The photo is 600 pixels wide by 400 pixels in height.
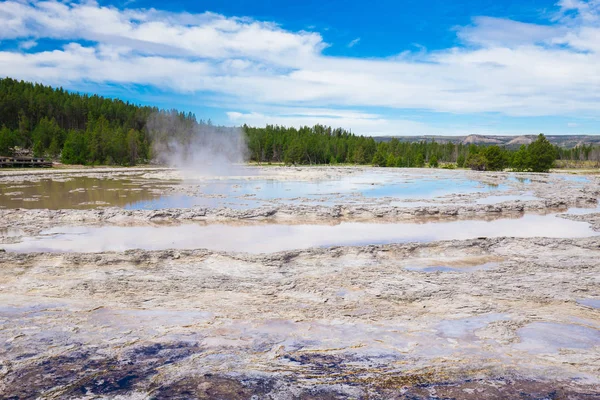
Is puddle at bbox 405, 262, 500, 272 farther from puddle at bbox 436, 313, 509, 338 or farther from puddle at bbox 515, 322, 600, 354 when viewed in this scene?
puddle at bbox 515, 322, 600, 354

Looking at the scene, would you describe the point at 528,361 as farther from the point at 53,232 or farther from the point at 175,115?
the point at 175,115

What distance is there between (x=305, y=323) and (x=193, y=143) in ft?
318

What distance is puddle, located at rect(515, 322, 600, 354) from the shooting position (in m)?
5.72

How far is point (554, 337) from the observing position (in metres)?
6.05

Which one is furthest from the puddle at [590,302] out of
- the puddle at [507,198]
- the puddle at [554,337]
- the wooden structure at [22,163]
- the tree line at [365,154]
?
the wooden structure at [22,163]

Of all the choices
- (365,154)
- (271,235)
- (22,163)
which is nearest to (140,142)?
(22,163)

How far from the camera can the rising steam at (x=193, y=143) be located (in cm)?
8612

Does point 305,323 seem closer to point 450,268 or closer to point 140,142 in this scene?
point 450,268

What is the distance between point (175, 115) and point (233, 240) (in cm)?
13167

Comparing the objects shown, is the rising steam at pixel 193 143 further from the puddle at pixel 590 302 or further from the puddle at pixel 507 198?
the puddle at pixel 590 302

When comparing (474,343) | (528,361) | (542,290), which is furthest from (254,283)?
(542,290)

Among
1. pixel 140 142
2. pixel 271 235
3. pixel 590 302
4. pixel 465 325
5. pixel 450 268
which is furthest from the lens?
pixel 140 142

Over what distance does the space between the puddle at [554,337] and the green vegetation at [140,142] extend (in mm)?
64321

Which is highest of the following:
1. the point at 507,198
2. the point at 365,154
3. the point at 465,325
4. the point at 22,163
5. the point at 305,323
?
the point at 365,154
